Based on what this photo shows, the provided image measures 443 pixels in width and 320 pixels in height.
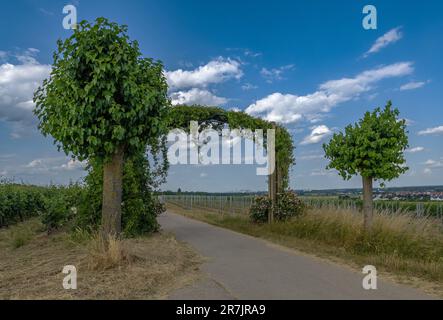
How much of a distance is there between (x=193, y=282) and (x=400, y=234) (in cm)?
641

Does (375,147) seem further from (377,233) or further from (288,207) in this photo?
(288,207)

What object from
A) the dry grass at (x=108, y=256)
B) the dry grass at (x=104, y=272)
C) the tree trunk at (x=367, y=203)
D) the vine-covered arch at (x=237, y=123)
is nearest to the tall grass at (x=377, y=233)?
the tree trunk at (x=367, y=203)

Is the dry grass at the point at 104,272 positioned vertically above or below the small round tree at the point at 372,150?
below

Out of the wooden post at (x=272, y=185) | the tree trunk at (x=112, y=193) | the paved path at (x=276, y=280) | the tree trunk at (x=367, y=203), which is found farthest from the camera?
the wooden post at (x=272, y=185)

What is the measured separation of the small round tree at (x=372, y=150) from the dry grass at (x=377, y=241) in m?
0.65

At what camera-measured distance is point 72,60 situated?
26.3 feet

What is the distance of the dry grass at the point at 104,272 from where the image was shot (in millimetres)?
5871

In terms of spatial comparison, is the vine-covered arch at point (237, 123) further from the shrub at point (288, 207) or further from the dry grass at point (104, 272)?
the dry grass at point (104, 272)

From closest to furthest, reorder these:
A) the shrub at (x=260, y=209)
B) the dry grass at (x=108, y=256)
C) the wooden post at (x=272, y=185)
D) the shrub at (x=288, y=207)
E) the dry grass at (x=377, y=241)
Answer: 1. the dry grass at (x=108, y=256)
2. the dry grass at (x=377, y=241)
3. the shrub at (x=288, y=207)
4. the wooden post at (x=272, y=185)
5. the shrub at (x=260, y=209)

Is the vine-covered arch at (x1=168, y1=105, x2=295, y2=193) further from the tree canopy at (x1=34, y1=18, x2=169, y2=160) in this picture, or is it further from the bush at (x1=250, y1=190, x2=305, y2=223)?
the tree canopy at (x1=34, y1=18, x2=169, y2=160)

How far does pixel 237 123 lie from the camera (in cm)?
1556

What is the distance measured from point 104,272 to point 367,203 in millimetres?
7093
